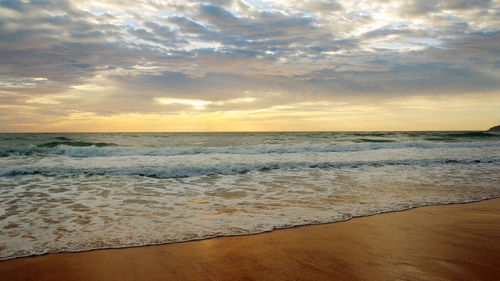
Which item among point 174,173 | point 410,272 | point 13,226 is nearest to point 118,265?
point 13,226

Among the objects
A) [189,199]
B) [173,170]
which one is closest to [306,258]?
[189,199]

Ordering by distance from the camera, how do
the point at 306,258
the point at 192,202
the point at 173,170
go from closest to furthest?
the point at 306,258 → the point at 192,202 → the point at 173,170

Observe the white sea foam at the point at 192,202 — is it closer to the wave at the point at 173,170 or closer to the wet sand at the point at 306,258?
the wet sand at the point at 306,258

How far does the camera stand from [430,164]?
1307 cm

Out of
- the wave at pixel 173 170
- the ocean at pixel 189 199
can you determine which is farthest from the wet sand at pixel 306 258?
the wave at pixel 173 170

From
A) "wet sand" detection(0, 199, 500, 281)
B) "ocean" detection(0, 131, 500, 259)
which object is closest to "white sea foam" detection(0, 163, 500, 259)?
"ocean" detection(0, 131, 500, 259)

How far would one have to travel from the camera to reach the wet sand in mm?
3004

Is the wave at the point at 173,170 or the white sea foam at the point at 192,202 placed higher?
the wave at the point at 173,170

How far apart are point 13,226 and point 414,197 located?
7847 mm

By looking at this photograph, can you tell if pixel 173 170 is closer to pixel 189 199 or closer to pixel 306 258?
pixel 189 199

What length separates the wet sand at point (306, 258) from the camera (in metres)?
3.00

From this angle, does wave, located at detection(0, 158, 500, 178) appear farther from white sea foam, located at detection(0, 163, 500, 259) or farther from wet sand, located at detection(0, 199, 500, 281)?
wet sand, located at detection(0, 199, 500, 281)

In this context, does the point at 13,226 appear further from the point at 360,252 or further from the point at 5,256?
the point at 360,252

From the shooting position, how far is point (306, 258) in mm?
3377
